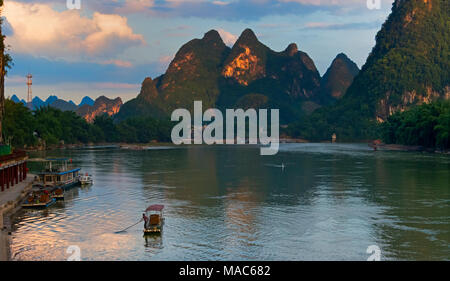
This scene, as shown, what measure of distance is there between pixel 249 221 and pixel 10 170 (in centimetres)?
2895

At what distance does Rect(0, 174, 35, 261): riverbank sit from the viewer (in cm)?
3258

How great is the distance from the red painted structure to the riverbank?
2.12 feet

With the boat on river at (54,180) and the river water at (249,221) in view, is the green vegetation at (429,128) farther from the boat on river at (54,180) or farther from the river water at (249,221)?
the boat on river at (54,180)

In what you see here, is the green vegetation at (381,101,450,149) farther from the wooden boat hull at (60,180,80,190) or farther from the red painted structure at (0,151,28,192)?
the red painted structure at (0,151,28,192)

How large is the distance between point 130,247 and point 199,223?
9.30 metres

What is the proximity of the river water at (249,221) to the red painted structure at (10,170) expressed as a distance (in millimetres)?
7030

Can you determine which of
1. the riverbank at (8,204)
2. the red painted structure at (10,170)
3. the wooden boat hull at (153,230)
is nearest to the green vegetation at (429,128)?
the red painted structure at (10,170)

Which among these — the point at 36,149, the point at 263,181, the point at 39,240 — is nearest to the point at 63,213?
the point at 39,240

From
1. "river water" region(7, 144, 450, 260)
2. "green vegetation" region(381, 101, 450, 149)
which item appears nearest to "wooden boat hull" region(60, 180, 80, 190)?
"river water" region(7, 144, 450, 260)

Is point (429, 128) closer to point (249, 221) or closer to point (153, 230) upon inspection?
point (249, 221)

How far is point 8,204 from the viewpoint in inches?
1777

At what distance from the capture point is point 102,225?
4106 cm

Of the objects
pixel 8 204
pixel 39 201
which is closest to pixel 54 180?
pixel 39 201

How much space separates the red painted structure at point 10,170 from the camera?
51463 mm
